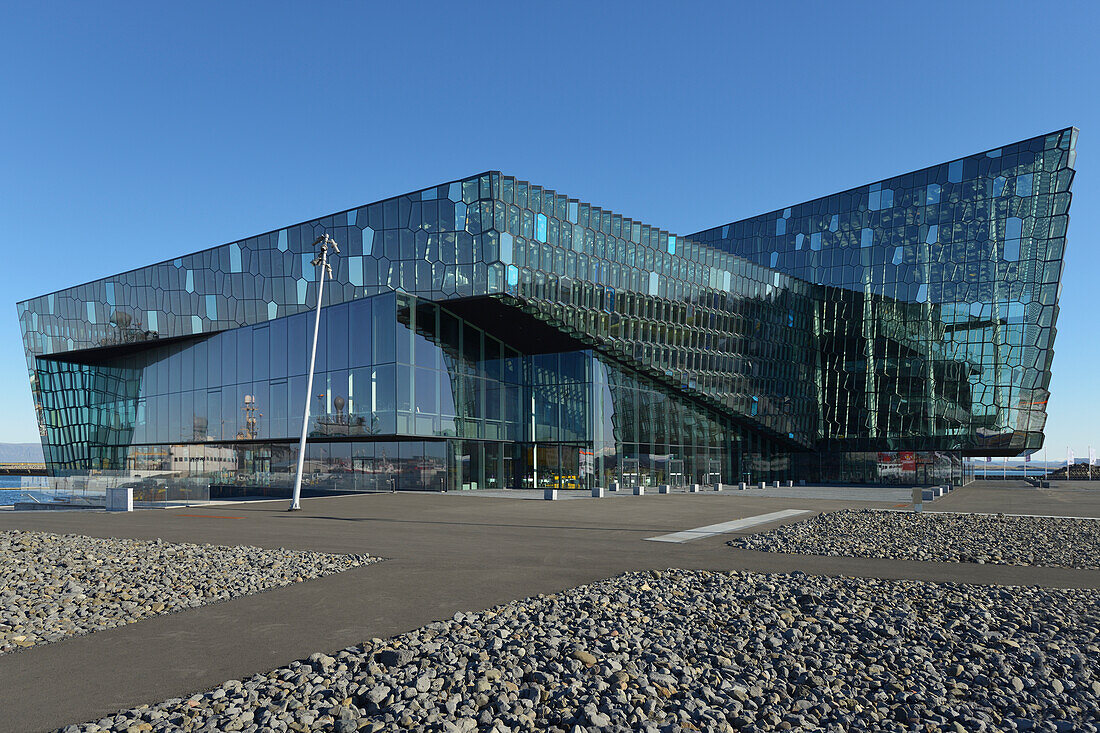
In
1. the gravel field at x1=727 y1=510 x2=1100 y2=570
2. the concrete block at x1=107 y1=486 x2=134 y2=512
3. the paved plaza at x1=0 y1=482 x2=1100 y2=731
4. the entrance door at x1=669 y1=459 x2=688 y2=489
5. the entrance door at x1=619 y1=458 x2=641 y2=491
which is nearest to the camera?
the paved plaza at x1=0 y1=482 x2=1100 y2=731

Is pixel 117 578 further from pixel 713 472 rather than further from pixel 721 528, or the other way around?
pixel 713 472

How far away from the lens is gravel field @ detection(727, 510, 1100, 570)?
559 inches

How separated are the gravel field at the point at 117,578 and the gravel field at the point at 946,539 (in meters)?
9.72

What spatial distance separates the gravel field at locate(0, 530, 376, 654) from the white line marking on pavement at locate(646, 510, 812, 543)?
24.4 ft

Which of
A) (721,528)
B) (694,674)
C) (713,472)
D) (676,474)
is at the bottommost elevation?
(713,472)

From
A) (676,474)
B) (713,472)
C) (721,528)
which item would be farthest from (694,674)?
(713,472)

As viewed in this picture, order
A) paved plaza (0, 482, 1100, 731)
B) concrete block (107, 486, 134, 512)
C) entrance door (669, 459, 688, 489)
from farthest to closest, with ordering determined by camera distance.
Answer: entrance door (669, 459, 688, 489) → concrete block (107, 486, 134, 512) → paved plaza (0, 482, 1100, 731)

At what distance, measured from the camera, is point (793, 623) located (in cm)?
846

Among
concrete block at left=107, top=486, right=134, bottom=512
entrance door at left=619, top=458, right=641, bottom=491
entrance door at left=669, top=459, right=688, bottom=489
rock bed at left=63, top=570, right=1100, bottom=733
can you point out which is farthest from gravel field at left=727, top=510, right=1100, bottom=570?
entrance door at left=669, top=459, right=688, bottom=489

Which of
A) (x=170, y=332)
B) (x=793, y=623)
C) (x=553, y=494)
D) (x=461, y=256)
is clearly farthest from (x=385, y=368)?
(x=793, y=623)

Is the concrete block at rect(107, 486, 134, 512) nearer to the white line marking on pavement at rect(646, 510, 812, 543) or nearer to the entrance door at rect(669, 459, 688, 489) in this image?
the white line marking on pavement at rect(646, 510, 812, 543)

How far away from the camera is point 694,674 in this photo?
6605 mm

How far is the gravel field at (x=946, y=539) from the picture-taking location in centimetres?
1420

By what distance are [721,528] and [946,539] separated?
5610 millimetres
